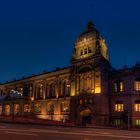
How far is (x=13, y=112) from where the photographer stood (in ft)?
248

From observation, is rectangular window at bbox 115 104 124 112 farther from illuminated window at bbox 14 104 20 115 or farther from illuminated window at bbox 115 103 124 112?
illuminated window at bbox 14 104 20 115

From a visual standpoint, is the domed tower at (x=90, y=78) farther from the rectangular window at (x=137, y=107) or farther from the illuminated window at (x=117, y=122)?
the rectangular window at (x=137, y=107)

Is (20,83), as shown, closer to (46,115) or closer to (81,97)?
(46,115)

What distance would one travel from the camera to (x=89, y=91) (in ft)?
185

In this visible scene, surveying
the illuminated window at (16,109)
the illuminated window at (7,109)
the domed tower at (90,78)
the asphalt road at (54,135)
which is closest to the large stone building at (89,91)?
the domed tower at (90,78)

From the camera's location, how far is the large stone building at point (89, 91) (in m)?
52.8

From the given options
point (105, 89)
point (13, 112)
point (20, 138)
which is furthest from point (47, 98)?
point (20, 138)

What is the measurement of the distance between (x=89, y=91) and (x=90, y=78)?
3029 mm

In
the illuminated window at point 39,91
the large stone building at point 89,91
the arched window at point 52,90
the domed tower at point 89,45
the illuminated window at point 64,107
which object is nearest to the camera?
the large stone building at point 89,91

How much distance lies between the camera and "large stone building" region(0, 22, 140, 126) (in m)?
52.8

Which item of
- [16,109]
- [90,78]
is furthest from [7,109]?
[90,78]

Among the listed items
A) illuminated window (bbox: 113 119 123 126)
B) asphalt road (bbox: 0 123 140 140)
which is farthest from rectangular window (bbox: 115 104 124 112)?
asphalt road (bbox: 0 123 140 140)

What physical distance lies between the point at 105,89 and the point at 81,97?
5772 millimetres

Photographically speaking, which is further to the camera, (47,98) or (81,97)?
(47,98)
